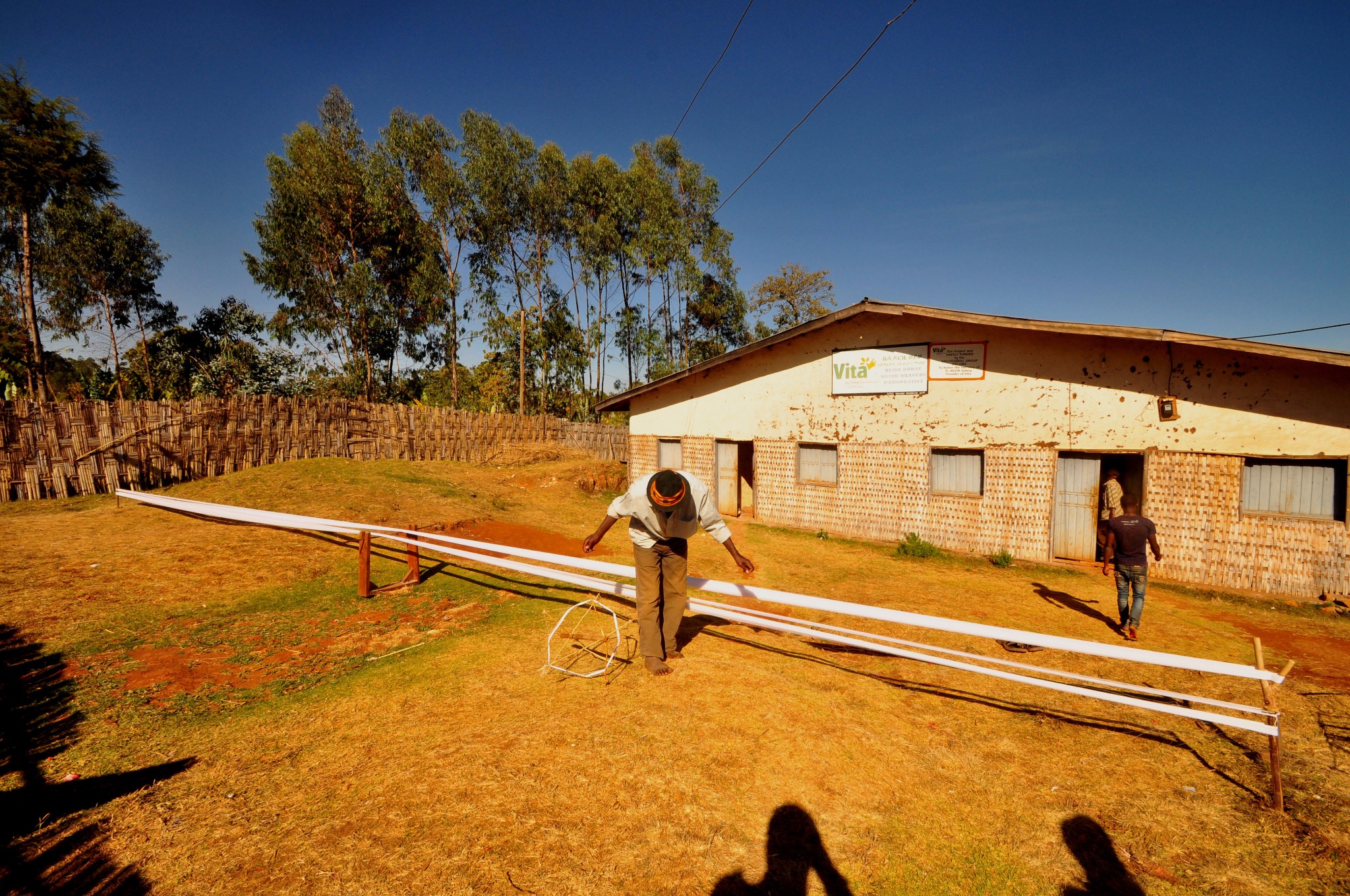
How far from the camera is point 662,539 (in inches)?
200

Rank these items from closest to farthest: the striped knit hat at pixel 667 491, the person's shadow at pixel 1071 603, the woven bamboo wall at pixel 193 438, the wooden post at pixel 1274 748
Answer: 1. the wooden post at pixel 1274 748
2. the striped knit hat at pixel 667 491
3. the person's shadow at pixel 1071 603
4. the woven bamboo wall at pixel 193 438

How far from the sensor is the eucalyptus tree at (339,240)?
97.7 feet

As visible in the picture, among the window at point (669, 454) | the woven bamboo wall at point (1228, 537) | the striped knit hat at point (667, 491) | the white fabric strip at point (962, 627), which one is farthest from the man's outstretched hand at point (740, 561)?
the window at point (669, 454)

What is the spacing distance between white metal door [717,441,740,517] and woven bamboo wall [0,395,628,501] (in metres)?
10.5

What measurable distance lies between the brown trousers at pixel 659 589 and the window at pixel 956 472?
29.5 ft

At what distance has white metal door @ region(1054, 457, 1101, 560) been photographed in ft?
34.9

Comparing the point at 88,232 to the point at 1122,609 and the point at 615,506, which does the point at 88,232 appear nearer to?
the point at 615,506

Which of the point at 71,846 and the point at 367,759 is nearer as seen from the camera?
the point at 71,846

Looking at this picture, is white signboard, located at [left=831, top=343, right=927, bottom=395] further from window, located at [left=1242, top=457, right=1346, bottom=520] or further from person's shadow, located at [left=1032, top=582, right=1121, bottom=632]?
window, located at [left=1242, top=457, right=1346, bottom=520]

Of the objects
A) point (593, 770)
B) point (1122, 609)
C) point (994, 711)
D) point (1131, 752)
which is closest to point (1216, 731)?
point (1131, 752)

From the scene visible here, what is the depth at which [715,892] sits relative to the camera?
2.82 meters

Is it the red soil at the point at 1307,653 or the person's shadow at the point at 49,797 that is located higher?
the person's shadow at the point at 49,797

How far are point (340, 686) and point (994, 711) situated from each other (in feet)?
19.7

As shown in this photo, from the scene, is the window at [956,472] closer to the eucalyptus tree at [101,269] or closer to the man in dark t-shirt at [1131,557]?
the man in dark t-shirt at [1131,557]
